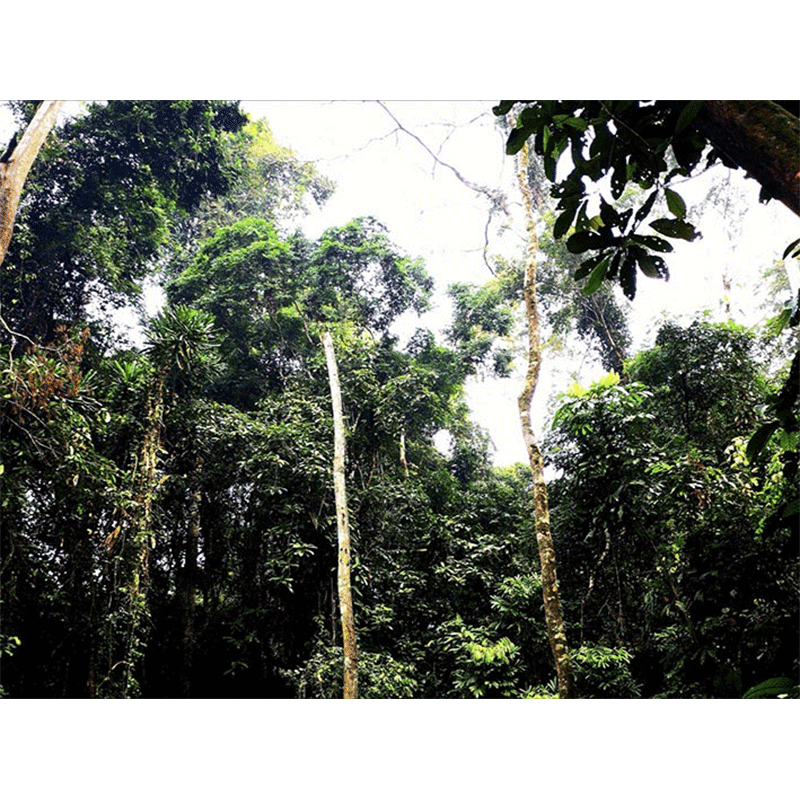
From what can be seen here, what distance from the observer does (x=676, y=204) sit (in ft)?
4.98

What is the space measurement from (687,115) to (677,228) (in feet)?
0.83

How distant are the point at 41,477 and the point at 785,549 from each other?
3498 millimetres

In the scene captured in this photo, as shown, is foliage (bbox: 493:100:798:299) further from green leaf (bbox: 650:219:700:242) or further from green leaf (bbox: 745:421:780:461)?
green leaf (bbox: 745:421:780:461)

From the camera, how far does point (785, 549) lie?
1600 millimetres

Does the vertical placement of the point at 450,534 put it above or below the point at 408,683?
above

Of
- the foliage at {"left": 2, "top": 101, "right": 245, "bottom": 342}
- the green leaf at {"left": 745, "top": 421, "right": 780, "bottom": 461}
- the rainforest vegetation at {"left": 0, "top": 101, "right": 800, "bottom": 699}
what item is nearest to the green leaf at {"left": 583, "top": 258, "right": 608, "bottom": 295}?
the green leaf at {"left": 745, "top": 421, "right": 780, "bottom": 461}

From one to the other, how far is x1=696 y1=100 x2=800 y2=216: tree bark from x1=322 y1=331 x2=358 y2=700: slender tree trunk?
125 inches

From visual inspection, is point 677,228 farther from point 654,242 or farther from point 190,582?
point 190,582

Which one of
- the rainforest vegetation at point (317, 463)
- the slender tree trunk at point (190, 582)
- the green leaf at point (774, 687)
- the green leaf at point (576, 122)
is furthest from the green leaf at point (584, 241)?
the slender tree trunk at point (190, 582)

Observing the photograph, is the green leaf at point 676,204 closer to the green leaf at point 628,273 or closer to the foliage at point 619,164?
the foliage at point 619,164
